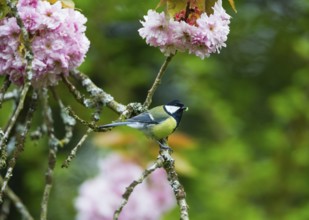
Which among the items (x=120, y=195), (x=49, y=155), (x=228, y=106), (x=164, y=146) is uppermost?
(x=228, y=106)

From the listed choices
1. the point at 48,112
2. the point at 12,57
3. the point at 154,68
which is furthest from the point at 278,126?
the point at 12,57

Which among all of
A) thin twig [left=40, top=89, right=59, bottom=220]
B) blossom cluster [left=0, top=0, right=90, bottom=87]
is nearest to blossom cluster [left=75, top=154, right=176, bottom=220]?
thin twig [left=40, top=89, right=59, bottom=220]

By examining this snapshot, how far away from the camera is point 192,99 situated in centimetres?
530

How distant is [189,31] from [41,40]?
373 millimetres

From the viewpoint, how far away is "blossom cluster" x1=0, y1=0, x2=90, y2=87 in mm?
1996

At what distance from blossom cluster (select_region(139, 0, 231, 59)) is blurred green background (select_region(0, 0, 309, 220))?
2.31m

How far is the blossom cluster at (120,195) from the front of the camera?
13.6 feet

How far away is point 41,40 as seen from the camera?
201 centimetres

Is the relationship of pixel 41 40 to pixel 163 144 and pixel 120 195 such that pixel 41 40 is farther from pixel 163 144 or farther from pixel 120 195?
pixel 120 195

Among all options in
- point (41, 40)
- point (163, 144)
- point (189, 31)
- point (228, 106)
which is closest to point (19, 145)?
point (41, 40)

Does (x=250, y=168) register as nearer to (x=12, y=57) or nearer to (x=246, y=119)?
(x=246, y=119)

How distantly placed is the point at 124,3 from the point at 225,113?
0.92 m

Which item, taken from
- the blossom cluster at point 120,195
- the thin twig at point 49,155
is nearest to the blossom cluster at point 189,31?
the thin twig at point 49,155

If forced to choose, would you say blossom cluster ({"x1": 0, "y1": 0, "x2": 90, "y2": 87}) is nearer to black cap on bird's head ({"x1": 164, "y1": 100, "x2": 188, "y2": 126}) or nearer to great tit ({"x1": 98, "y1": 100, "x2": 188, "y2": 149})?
great tit ({"x1": 98, "y1": 100, "x2": 188, "y2": 149})
